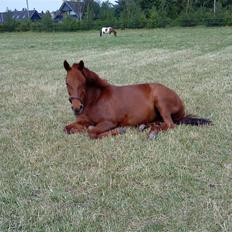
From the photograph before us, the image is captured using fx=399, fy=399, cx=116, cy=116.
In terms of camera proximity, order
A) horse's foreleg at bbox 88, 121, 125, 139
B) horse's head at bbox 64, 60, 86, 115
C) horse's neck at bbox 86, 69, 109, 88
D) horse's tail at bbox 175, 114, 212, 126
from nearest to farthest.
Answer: horse's head at bbox 64, 60, 86, 115
horse's foreleg at bbox 88, 121, 125, 139
horse's neck at bbox 86, 69, 109, 88
horse's tail at bbox 175, 114, 212, 126

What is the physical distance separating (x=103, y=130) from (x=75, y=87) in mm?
633

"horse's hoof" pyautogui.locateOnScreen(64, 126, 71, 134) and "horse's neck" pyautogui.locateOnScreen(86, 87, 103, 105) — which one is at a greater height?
"horse's neck" pyautogui.locateOnScreen(86, 87, 103, 105)

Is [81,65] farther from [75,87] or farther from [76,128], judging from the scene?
[76,128]

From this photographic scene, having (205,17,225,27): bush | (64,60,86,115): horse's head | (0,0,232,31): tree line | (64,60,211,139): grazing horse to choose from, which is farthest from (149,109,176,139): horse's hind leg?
(205,17,225,27): bush

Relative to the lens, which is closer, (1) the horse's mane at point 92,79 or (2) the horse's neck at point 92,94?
(1) the horse's mane at point 92,79

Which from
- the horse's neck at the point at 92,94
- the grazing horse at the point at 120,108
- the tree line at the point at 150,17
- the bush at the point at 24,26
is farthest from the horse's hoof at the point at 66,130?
the bush at the point at 24,26

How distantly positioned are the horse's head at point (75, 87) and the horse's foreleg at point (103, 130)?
0.31 metres

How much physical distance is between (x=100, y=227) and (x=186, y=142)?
1941 mm

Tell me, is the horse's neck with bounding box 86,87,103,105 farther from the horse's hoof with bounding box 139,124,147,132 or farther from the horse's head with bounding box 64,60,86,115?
the horse's hoof with bounding box 139,124,147,132

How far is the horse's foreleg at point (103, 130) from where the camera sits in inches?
186

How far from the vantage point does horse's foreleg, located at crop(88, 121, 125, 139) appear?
472cm

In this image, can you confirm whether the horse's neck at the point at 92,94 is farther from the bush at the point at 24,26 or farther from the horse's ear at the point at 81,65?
the bush at the point at 24,26

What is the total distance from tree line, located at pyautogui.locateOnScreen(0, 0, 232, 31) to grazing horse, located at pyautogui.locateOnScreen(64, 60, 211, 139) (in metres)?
29.9

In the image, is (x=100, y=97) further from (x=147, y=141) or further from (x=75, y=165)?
(x=75, y=165)
